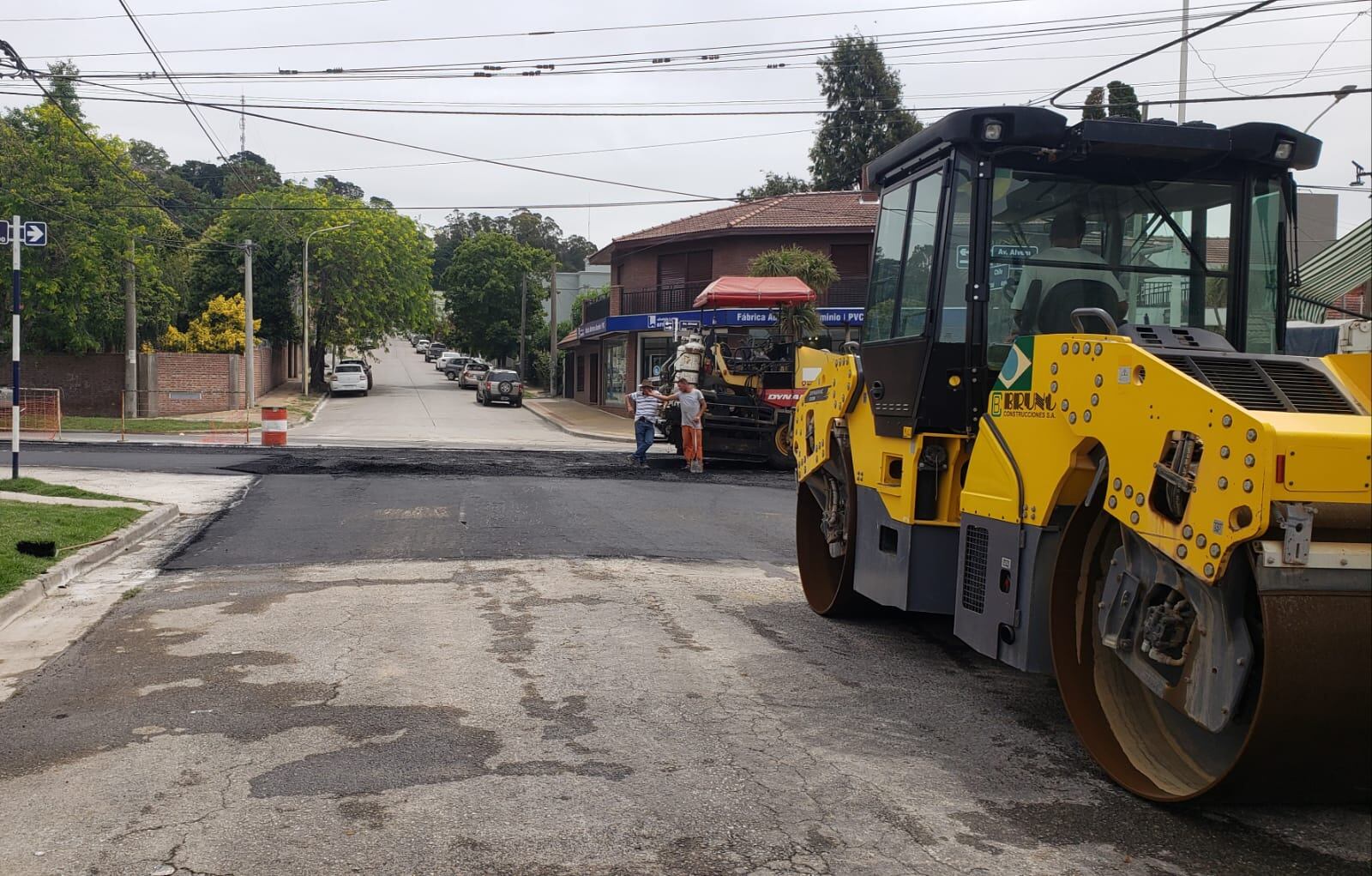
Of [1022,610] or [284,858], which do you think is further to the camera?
[1022,610]

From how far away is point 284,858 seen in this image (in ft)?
13.5

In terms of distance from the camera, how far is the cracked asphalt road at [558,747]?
13.8 ft

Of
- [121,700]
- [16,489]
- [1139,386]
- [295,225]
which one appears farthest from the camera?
[295,225]

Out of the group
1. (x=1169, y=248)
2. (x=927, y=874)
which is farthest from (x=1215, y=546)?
(x=1169, y=248)

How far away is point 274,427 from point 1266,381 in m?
23.5

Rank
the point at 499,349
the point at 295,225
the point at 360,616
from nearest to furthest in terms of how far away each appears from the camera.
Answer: the point at 360,616 → the point at 295,225 → the point at 499,349

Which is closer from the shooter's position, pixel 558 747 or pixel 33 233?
pixel 558 747

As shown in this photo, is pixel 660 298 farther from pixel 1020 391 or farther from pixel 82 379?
pixel 1020 391

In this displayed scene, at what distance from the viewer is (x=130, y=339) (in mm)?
34969

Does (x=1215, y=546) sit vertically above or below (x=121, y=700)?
above

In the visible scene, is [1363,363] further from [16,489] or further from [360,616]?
[16,489]

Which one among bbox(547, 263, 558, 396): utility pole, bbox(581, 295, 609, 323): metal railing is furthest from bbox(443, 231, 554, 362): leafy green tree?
bbox(581, 295, 609, 323): metal railing

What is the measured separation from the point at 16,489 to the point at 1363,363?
622 inches

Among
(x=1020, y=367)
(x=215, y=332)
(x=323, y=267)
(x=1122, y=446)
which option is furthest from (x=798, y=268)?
(x=1122, y=446)
